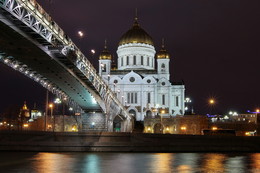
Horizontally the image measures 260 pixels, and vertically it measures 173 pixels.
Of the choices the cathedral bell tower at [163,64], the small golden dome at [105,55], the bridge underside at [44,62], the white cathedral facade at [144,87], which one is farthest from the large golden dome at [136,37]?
the bridge underside at [44,62]

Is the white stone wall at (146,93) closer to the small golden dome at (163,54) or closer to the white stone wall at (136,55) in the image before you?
the white stone wall at (136,55)

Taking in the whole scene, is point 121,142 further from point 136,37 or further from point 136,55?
point 136,37

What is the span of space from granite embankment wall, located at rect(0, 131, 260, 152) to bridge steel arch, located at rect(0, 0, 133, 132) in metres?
6.40

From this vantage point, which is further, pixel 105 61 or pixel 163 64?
pixel 105 61

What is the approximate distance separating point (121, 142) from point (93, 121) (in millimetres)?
14616

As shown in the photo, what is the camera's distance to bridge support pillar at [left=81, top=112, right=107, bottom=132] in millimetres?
54875

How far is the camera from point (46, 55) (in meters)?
31.5

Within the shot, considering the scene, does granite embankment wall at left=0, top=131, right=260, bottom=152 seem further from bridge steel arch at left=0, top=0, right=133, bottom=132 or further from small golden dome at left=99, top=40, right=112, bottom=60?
small golden dome at left=99, top=40, right=112, bottom=60

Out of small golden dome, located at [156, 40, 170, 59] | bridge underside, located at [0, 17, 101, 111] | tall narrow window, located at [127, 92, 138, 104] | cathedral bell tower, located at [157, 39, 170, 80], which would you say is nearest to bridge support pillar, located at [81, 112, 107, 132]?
bridge underside, located at [0, 17, 101, 111]

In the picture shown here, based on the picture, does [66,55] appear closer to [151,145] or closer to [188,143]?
[151,145]

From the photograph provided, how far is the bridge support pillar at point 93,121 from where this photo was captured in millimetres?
54875

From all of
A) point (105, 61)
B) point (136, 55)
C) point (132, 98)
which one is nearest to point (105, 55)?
point (105, 61)

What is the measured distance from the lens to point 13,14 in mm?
22844

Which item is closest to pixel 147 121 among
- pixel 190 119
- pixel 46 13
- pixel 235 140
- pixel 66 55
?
pixel 190 119
